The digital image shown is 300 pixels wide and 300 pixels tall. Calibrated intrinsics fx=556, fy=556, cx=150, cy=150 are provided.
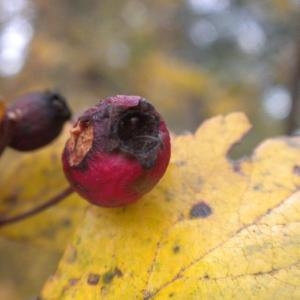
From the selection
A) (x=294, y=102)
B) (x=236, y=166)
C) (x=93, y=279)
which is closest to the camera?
(x=93, y=279)

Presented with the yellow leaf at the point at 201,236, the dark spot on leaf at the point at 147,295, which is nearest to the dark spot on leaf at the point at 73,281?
the yellow leaf at the point at 201,236

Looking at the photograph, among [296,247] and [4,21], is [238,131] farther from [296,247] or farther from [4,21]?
[4,21]

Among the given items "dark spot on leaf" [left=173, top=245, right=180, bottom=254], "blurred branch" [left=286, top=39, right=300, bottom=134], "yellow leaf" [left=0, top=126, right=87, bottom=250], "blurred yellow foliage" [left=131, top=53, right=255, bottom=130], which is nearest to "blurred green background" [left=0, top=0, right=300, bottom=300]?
"blurred yellow foliage" [left=131, top=53, right=255, bottom=130]

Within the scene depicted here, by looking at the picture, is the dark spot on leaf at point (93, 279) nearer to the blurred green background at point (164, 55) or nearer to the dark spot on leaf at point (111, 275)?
the dark spot on leaf at point (111, 275)

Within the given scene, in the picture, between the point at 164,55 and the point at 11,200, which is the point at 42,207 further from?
the point at 164,55

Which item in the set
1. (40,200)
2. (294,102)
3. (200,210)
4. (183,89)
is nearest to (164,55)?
(183,89)

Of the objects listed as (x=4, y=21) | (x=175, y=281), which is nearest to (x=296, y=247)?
(x=175, y=281)

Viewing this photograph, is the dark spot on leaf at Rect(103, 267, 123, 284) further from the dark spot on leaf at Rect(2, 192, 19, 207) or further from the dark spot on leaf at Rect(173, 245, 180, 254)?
the dark spot on leaf at Rect(2, 192, 19, 207)
